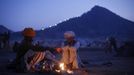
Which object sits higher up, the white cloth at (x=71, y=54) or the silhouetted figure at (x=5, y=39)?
the silhouetted figure at (x=5, y=39)

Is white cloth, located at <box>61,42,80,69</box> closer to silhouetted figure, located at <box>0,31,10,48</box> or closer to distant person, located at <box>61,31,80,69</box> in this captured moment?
distant person, located at <box>61,31,80,69</box>

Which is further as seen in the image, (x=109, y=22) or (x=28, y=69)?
(x=109, y=22)

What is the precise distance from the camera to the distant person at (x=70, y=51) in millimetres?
16781

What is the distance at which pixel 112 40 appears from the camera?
124 ft

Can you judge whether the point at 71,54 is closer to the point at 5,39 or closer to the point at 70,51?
the point at 70,51

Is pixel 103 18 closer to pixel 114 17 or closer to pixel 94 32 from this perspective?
pixel 114 17

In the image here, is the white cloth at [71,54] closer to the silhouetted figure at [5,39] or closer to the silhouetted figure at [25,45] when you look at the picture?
the silhouetted figure at [25,45]

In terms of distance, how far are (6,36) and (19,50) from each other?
92.5 feet

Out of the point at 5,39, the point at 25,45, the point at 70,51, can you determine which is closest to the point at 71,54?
the point at 70,51

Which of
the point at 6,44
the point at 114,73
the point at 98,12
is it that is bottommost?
the point at 114,73

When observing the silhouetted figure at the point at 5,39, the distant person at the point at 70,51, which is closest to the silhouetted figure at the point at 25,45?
the distant person at the point at 70,51

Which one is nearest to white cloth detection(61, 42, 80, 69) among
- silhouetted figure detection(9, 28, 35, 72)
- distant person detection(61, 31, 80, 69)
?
distant person detection(61, 31, 80, 69)

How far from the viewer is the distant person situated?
16781 mm

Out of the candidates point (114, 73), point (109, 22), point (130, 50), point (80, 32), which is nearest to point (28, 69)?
point (114, 73)
